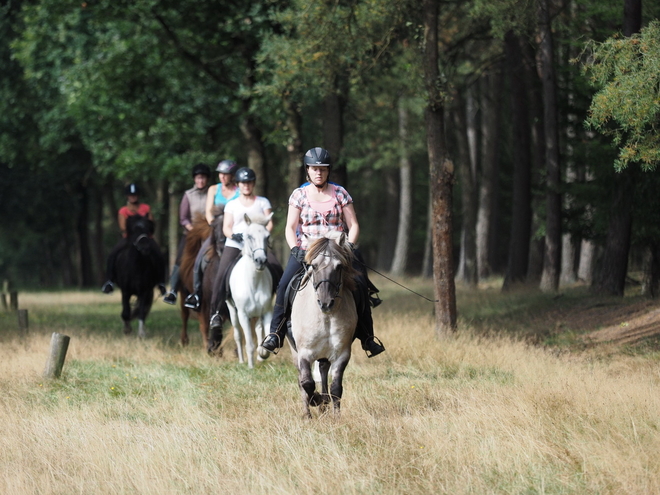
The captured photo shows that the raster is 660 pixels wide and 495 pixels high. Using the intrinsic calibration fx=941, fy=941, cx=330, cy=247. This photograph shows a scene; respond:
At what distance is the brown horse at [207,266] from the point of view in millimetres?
14500

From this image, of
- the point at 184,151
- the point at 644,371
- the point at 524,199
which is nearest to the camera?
the point at 644,371

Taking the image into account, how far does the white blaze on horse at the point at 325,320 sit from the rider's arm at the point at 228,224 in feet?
A: 13.9

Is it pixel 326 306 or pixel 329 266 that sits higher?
pixel 329 266

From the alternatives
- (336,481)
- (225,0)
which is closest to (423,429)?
(336,481)

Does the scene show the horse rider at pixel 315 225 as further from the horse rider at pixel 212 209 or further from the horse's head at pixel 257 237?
the horse rider at pixel 212 209

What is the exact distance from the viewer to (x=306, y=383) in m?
9.06

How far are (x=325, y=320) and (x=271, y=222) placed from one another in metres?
4.34

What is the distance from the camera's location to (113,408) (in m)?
10.1

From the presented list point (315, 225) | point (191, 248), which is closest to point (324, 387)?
point (315, 225)

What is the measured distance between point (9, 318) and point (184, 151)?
448 inches

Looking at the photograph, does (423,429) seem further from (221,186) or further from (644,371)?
(221,186)

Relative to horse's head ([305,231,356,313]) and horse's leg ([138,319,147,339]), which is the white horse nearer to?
horse's head ([305,231,356,313])

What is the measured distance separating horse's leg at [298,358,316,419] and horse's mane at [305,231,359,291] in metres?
0.90

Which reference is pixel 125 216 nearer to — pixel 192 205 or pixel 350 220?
pixel 192 205
